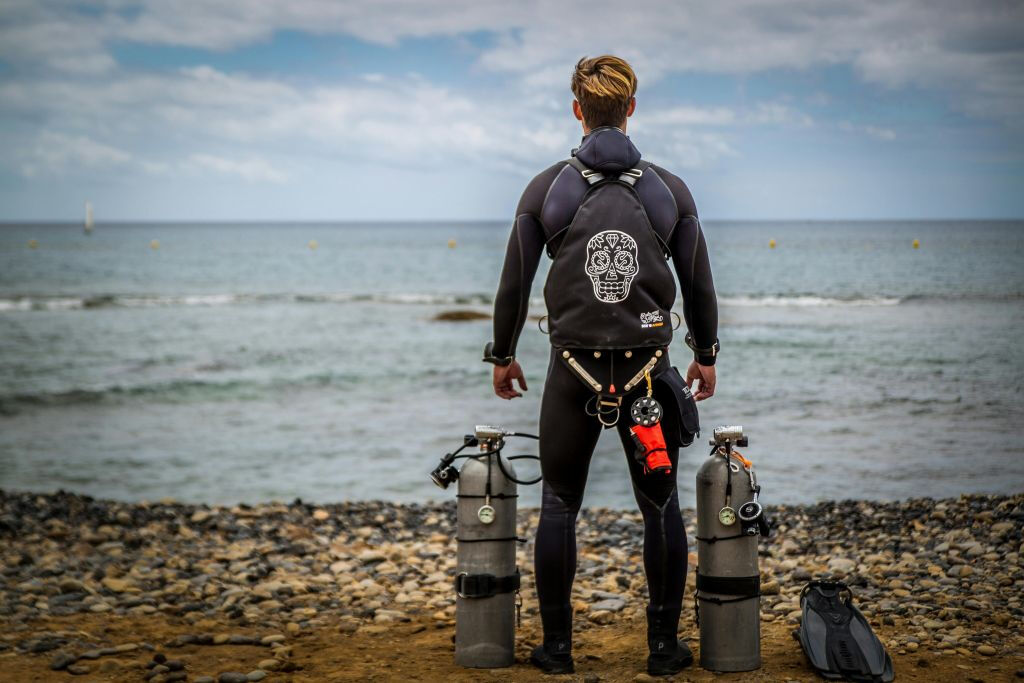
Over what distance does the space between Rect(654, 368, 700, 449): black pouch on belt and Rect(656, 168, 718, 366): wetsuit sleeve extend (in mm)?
212

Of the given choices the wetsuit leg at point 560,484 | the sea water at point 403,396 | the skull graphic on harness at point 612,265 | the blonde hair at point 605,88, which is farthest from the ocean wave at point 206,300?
the skull graphic on harness at point 612,265

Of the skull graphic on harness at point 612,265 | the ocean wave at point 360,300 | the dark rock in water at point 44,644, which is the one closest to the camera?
the skull graphic on harness at point 612,265

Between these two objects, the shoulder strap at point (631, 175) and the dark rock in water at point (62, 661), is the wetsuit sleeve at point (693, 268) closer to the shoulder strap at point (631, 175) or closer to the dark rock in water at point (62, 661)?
the shoulder strap at point (631, 175)

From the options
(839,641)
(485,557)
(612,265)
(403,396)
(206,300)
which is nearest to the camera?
A: (612,265)

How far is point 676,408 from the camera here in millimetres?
4027

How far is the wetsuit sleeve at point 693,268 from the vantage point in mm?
4020

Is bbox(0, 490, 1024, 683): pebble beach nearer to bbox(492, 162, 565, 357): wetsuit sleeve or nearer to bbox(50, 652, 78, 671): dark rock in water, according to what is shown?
bbox(50, 652, 78, 671): dark rock in water

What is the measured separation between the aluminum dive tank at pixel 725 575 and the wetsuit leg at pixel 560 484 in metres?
0.56

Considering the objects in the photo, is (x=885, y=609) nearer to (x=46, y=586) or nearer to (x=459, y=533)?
(x=459, y=533)

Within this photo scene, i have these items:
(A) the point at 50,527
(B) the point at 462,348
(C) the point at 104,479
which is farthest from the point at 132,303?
(A) the point at 50,527

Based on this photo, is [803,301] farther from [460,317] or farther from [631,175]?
[631,175]

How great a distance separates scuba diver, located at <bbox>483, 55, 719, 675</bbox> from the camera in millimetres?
3898

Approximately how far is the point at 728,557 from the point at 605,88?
6.76ft

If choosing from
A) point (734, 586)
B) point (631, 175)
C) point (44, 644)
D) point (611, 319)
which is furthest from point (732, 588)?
point (44, 644)
